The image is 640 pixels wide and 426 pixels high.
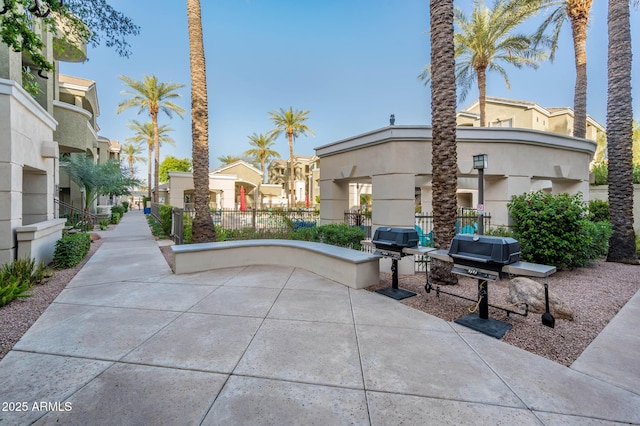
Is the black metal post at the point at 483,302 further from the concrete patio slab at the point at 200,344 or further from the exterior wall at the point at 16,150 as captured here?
the exterior wall at the point at 16,150

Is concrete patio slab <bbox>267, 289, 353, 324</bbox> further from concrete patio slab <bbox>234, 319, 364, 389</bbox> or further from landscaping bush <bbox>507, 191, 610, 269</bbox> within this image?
landscaping bush <bbox>507, 191, 610, 269</bbox>

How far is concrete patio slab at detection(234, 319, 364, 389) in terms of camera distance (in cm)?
311

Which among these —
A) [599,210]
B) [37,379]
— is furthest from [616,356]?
Answer: [599,210]

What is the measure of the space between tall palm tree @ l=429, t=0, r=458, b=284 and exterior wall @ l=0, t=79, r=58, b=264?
9.62 m

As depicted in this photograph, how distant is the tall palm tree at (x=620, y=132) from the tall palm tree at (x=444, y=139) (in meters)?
6.62

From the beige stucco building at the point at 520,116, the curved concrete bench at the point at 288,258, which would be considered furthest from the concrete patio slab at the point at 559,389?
the beige stucco building at the point at 520,116

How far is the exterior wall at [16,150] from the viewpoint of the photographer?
664 cm

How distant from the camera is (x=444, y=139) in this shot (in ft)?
22.0

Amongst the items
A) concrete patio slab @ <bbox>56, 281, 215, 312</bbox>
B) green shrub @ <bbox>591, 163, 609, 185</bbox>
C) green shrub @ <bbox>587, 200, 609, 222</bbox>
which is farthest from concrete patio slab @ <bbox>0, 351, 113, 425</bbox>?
green shrub @ <bbox>591, 163, 609, 185</bbox>

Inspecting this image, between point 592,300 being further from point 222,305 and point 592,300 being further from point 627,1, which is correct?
point 627,1

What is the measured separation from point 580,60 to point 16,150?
22633 millimetres

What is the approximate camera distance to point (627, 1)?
29.0ft

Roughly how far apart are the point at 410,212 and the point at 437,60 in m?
3.74

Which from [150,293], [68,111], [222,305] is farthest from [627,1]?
[68,111]
